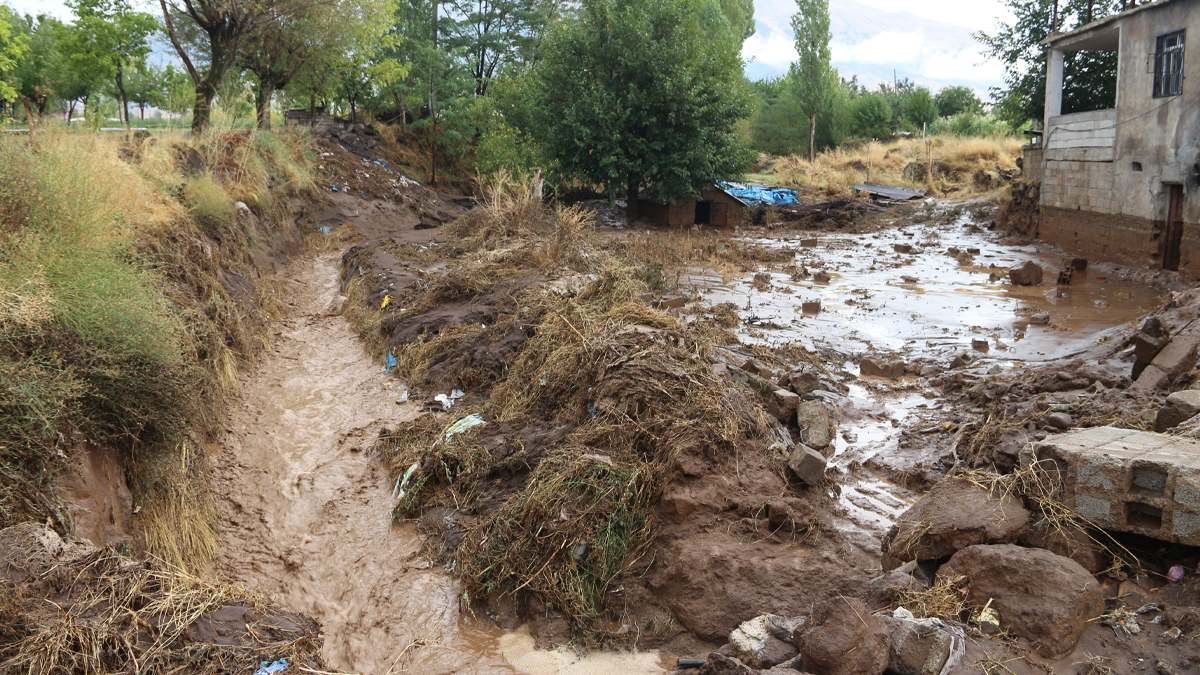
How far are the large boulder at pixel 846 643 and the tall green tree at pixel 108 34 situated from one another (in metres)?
21.9

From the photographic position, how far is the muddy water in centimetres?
432

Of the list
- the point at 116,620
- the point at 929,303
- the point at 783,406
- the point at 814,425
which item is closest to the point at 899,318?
the point at 929,303

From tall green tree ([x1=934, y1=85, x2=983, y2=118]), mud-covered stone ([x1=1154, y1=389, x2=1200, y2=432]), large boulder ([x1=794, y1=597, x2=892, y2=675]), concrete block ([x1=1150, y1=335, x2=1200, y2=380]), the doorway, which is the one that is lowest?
large boulder ([x1=794, y1=597, x2=892, y2=675])

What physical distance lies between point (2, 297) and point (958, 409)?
739 centimetres

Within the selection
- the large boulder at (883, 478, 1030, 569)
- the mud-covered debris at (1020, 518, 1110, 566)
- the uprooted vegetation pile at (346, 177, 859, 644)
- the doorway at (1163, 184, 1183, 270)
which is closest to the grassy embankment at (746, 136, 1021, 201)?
the doorway at (1163, 184, 1183, 270)

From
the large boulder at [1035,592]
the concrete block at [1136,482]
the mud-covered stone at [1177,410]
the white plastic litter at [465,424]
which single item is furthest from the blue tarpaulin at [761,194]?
the large boulder at [1035,592]

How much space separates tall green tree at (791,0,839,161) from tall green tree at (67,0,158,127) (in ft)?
97.2

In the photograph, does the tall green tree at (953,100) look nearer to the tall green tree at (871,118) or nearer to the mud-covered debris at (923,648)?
the tall green tree at (871,118)

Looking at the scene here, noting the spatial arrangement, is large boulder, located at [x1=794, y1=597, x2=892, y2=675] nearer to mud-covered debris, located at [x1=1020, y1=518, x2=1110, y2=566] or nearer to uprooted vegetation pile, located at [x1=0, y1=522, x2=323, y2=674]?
mud-covered debris, located at [x1=1020, y1=518, x2=1110, y2=566]

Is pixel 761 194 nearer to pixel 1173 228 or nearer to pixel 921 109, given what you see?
pixel 1173 228

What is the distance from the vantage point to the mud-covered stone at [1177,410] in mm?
4738

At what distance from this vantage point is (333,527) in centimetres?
572

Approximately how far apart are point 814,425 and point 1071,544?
246cm

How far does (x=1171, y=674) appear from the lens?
3.15 m
